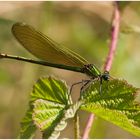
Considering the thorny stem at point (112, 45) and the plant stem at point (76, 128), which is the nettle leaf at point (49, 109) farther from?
the thorny stem at point (112, 45)

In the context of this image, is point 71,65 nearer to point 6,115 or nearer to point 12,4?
point 6,115

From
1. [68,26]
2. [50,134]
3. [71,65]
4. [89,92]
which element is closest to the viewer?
[50,134]

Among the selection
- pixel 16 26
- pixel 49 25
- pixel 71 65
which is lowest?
pixel 71 65

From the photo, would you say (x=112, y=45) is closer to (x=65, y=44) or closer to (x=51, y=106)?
(x=51, y=106)

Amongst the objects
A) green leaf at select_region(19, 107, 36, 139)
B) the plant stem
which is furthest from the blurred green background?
the plant stem

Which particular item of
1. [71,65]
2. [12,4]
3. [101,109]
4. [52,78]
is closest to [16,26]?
[71,65]


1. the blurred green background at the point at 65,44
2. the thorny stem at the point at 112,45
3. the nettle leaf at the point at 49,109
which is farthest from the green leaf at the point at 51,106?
the blurred green background at the point at 65,44

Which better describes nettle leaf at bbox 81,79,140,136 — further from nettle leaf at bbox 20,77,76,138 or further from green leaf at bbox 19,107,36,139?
green leaf at bbox 19,107,36,139
